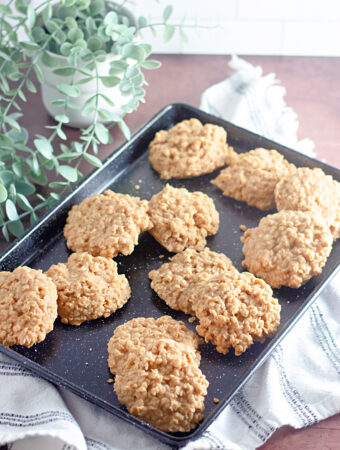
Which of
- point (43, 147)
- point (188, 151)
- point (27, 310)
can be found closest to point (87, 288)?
point (27, 310)

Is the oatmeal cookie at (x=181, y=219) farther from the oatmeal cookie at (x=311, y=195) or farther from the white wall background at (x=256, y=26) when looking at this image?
the white wall background at (x=256, y=26)

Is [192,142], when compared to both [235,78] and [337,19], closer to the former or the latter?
[235,78]

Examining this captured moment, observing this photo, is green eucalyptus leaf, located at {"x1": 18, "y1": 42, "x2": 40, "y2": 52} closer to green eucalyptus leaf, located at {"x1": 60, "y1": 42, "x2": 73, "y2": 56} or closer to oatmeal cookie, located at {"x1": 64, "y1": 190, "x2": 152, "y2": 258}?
green eucalyptus leaf, located at {"x1": 60, "y1": 42, "x2": 73, "y2": 56}

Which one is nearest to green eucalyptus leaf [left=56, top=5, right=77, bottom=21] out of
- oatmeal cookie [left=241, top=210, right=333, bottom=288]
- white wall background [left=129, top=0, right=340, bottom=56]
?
white wall background [left=129, top=0, right=340, bottom=56]

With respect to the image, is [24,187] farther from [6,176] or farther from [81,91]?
[81,91]

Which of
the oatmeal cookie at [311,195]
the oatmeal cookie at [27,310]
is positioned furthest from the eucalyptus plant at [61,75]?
the oatmeal cookie at [311,195]

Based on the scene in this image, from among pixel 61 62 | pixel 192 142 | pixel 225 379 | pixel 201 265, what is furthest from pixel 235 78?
pixel 225 379
